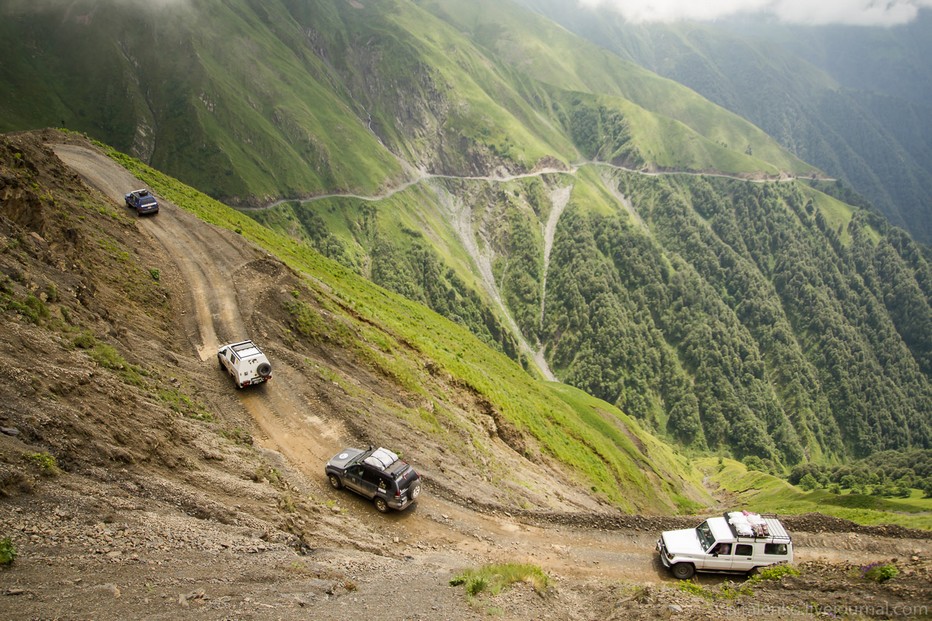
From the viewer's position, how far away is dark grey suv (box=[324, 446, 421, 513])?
84.3 feet

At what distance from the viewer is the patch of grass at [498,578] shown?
20469 millimetres

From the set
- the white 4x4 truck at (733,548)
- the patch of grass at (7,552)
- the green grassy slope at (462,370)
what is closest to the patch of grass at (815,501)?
the green grassy slope at (462,370)

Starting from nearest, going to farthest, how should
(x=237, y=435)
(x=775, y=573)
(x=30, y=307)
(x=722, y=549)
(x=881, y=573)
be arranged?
(x=881, y=573) → (x=775, y=573) → (x=30, y=307) → (x=722, y=549) → (x=237, y=435)

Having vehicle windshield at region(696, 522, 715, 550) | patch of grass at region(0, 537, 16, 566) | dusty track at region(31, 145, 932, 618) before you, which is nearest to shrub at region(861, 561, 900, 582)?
vehicle windshield at region(696, 522, 715, 550)

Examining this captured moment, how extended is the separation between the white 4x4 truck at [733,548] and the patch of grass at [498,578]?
24.6 ft

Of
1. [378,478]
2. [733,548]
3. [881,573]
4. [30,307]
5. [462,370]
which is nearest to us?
[881,573]

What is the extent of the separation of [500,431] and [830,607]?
26.5m

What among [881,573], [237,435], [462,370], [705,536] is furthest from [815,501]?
[237,435]

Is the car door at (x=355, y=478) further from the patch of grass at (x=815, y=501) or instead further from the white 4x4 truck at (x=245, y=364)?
the patch of grass at (x=815, y=501)

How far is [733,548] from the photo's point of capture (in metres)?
24.5

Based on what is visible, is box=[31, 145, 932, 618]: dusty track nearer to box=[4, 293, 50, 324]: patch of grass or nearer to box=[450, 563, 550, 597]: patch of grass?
box=[450, 563, 550, 597]: patch of grass

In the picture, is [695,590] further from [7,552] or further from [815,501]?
[815,501]

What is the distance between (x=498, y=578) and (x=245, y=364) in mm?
19724

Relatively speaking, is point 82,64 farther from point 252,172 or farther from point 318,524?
point 318,524
